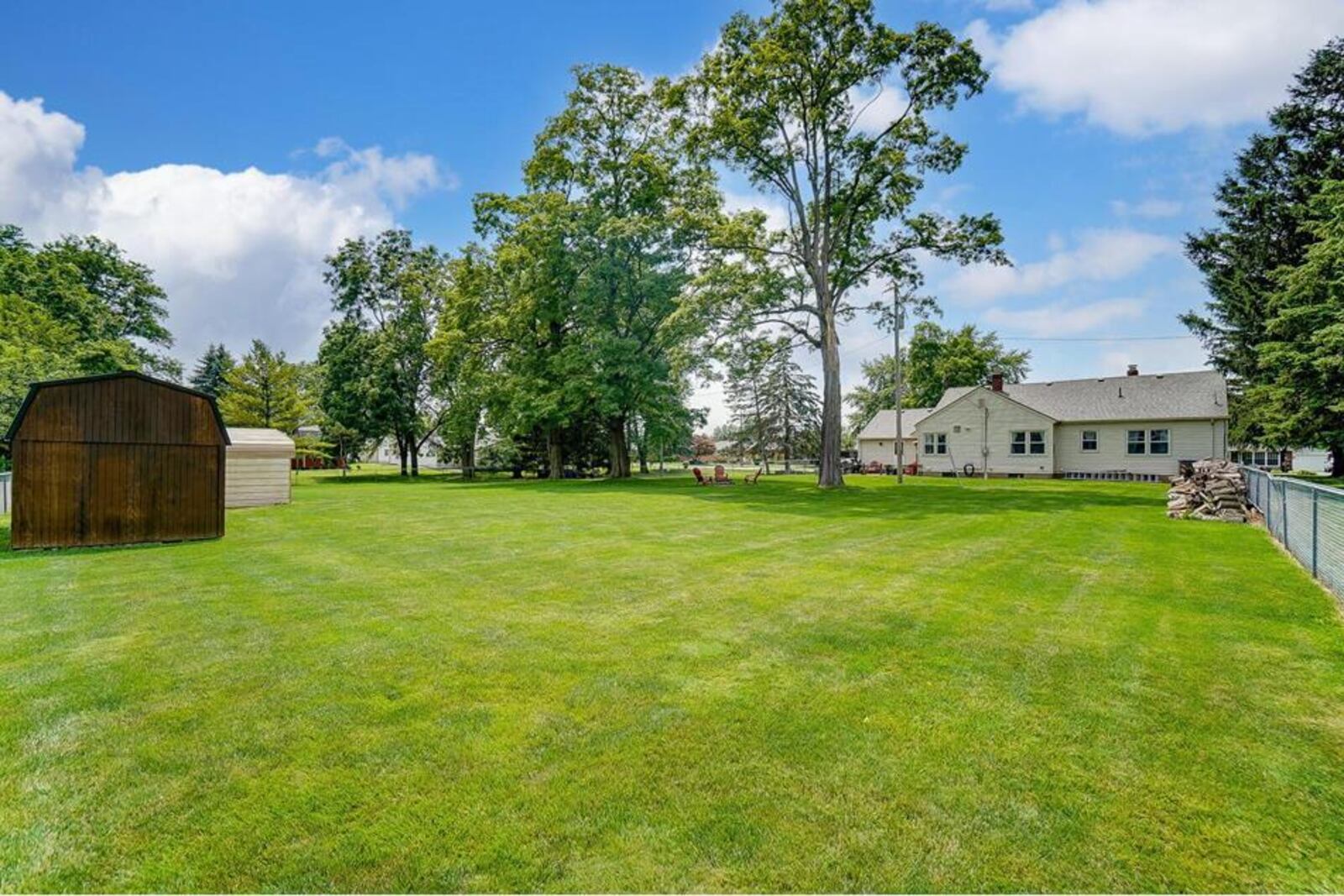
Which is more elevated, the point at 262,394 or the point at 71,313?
the point at 71,313

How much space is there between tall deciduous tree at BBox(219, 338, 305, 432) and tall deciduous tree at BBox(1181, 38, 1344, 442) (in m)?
43.3

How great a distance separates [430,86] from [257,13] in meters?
3.93

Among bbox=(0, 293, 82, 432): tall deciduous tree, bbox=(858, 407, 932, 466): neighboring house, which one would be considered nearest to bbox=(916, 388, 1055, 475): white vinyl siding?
bbox=(858, 407, 932, 466): neighboring house

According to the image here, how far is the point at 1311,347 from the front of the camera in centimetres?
1875

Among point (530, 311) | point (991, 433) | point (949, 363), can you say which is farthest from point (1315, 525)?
point (949, 363)

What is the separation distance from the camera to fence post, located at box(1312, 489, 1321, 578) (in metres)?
7.32

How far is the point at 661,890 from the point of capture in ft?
7.30

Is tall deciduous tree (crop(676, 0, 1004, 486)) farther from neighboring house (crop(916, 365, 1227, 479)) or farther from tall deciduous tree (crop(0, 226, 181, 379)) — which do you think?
tall deciduous tree (crop(0, 226, 181, 379))

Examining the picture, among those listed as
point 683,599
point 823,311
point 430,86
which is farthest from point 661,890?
point 823,311

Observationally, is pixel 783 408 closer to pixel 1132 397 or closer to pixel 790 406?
pixel 790 406

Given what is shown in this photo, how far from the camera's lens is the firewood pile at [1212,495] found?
512 inches

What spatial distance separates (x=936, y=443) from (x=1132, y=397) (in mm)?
9367

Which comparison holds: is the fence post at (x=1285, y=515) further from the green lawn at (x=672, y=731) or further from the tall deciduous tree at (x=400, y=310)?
the tall deciduous tree at (x=400, y=310)

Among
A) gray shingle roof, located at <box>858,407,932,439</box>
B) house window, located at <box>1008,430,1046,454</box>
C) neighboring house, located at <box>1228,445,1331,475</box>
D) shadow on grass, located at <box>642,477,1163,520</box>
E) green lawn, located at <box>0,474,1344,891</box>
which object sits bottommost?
green lawn, located at <box>0,474,1344,891</box>
